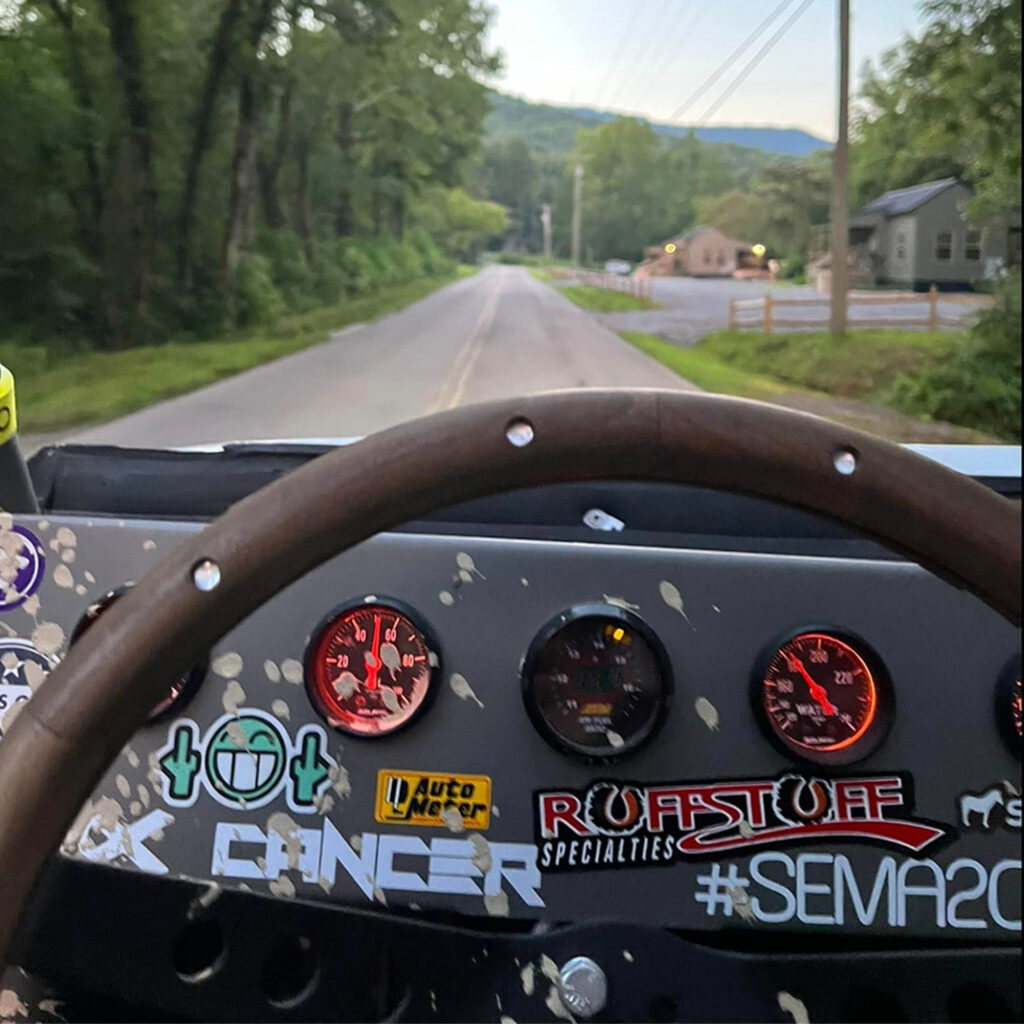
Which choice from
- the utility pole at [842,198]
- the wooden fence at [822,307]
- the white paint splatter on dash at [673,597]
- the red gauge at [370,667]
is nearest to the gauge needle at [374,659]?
the red gauge at [370,667]

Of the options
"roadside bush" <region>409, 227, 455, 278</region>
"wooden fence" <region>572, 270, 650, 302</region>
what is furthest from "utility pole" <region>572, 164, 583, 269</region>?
"roadside bush" <region>409, 227, 455, 278</region>

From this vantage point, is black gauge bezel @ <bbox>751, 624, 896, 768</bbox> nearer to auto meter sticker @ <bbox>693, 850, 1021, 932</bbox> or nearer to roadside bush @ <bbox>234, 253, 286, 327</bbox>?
auto meter sticker @ <bbox>693, 850, 1021, 932</bbox>

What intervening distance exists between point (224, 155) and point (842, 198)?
1864 mm

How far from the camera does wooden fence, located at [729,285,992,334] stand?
3.79m

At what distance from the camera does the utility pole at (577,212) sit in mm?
2957

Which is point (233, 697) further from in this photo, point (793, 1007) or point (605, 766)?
point (793, 1007)

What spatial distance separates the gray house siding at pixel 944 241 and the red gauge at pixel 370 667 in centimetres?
256

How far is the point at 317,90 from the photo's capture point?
3061 mm

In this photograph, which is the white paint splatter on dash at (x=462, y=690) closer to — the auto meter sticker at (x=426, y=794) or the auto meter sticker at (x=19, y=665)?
the auto meter sticker at (x=426, y=794)

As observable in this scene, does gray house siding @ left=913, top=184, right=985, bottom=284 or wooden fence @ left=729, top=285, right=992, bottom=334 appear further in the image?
wooden fence @ left=729, top=285, right=992, bottom=334

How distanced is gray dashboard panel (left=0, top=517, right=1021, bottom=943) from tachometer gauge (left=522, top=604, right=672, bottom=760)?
0.03m

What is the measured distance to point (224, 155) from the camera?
10.9 feet

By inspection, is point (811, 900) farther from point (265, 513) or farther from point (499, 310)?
point (499, 310)

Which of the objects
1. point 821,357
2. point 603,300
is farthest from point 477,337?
point 821,357
